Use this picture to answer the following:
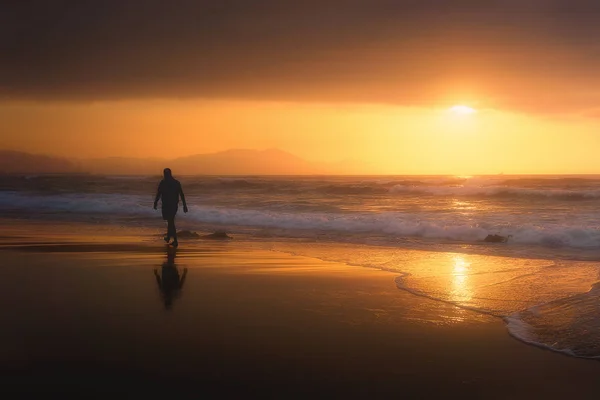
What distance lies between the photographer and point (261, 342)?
619 centimetres

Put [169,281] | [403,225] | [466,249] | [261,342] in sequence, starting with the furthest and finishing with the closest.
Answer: [403,225], [466,249], [169,281], [261,342]

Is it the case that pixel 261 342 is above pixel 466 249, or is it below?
above

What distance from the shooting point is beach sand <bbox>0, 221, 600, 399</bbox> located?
16.3 feet

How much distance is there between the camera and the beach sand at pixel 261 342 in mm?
4961

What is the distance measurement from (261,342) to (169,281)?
409 centimetres

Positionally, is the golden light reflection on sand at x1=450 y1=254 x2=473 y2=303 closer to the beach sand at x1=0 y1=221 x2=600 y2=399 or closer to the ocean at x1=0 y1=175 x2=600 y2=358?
the ocean at x1=0 y1=175 x2=600 y2=358

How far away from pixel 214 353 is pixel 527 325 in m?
3.78

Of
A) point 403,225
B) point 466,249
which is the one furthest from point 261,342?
point 403,225

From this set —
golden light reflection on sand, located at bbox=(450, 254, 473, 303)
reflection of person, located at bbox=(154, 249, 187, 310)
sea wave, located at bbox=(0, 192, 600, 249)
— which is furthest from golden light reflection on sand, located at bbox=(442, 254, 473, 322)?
sea wave, located at bbox=(0, 192, 600, 249)

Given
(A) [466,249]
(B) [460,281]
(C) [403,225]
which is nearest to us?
(B) [460,281]

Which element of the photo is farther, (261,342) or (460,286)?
(460,286)

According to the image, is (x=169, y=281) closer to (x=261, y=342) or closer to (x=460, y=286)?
(x=261, y=342)

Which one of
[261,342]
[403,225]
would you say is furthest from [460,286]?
[403,225]

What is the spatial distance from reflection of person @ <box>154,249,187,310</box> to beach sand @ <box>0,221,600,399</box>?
14 centimetres
